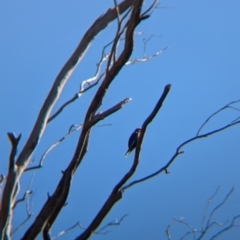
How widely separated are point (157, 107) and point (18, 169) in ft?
0.86

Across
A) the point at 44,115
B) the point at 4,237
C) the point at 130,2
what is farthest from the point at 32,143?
the point at 130,2

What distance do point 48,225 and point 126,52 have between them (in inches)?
12.1

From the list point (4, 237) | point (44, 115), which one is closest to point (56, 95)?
point (44, 115)

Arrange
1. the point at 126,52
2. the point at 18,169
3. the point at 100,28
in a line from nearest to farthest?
the point at 126,52 → the point at 18,169 → the point at 100,28

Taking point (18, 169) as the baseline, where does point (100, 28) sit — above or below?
above

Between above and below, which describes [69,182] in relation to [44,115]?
below

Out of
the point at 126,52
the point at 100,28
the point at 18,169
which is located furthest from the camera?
the point at 100,28

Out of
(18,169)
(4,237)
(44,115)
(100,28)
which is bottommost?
(4,237)

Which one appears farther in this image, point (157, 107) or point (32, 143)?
point (32, 143)

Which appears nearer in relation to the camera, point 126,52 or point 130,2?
point 126,52

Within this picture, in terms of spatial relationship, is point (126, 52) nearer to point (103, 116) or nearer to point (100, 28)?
point (103, 116)

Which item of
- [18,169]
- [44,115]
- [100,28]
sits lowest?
[18,169]

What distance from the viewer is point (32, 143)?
833 millimetres

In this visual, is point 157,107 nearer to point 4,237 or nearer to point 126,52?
point 126,52
